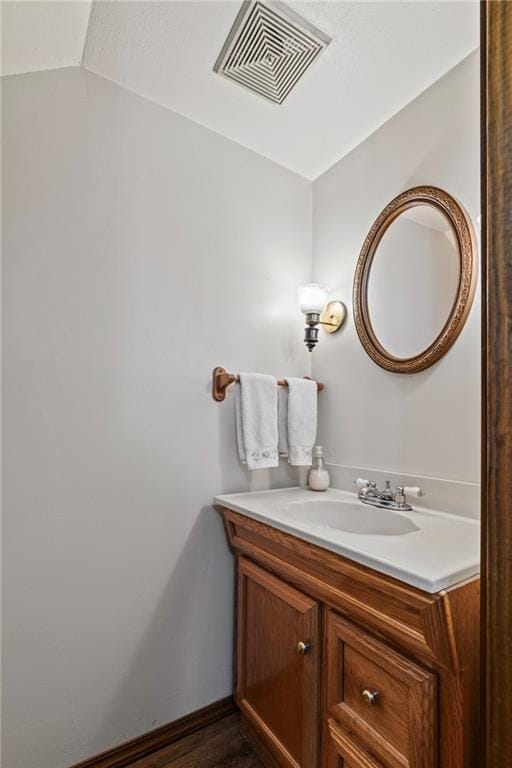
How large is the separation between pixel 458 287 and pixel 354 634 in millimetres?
1051

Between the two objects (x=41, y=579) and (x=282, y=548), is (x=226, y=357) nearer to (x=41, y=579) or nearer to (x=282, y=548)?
(x=282, y=548)

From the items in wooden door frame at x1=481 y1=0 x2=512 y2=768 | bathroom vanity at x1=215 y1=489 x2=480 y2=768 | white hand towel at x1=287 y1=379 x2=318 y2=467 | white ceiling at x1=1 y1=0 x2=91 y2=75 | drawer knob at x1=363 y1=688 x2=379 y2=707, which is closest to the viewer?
wooden door frame at x1=481 y1=0 x2=512 y2=768

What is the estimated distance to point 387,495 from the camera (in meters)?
1.36

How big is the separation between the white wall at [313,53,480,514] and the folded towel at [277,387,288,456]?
0.71ft

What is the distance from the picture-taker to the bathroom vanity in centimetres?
72

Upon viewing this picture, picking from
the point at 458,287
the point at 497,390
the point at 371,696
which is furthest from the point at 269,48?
the point at 371,696

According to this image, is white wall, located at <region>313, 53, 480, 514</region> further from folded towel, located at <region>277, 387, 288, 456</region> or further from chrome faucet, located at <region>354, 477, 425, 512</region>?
folded towel, located at <region>277, 387, 288, 456</region>

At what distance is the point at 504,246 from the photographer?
0.40 metres

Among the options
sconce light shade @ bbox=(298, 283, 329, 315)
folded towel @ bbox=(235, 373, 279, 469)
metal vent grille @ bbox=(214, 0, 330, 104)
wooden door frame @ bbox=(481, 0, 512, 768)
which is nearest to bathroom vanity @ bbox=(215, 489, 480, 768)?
folded towel @ bbox=(235, 373, 279, 469)

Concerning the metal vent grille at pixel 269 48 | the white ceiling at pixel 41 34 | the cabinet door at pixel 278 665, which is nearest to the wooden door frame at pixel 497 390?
the cabinet door at pixel 278 665

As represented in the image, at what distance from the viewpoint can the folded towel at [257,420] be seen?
1527 millimetres

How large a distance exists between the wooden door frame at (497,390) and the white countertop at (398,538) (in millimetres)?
332

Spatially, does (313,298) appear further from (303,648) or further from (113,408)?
(303,648)

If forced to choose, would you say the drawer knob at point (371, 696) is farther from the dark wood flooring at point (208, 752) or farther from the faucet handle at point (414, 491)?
the dark wood flooring at point (208, 752)
